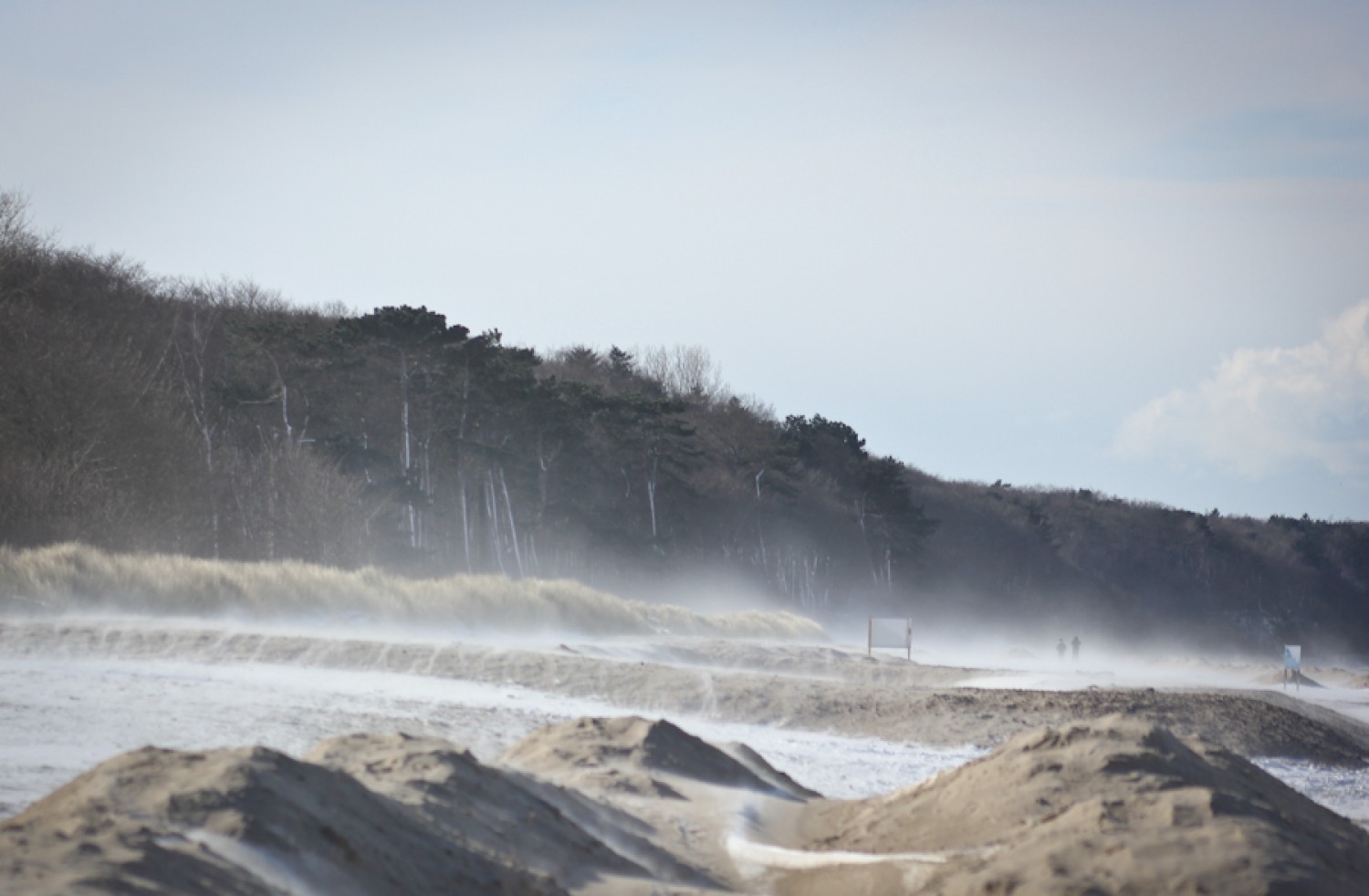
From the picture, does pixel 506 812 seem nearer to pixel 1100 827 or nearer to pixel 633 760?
pixel 633 760

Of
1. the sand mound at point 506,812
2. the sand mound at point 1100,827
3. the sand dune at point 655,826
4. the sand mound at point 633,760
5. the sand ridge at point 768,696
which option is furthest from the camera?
the sand ridge at point 768,696

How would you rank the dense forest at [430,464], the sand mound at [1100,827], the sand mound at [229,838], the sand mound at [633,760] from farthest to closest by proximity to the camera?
the dense forest at [430,464] < the sand mound at [633,760] < the sand mound at [1100,827] < the sand mound at [229,838]

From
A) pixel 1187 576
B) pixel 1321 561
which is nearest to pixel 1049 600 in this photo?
pixel 1187 576

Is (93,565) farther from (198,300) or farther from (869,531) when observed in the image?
(869,531)

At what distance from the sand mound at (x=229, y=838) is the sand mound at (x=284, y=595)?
13.7m

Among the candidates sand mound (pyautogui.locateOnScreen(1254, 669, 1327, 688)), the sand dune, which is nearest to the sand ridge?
the sand dune

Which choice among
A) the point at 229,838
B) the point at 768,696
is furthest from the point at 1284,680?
the point at 229,838

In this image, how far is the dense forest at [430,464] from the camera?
3139 centimetres

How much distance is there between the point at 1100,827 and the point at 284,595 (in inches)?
688

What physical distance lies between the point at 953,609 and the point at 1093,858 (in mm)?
72948

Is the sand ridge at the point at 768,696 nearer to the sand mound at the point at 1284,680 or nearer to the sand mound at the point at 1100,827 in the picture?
the sand mound at the point at 1100,827

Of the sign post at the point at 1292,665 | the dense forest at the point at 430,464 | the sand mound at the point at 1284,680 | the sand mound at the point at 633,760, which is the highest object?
the dense forest at the point at 430,464

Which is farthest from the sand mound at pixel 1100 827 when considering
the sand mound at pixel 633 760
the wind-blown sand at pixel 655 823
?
the sand mound at pixel 633 760

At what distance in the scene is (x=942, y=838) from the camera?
312 inches
